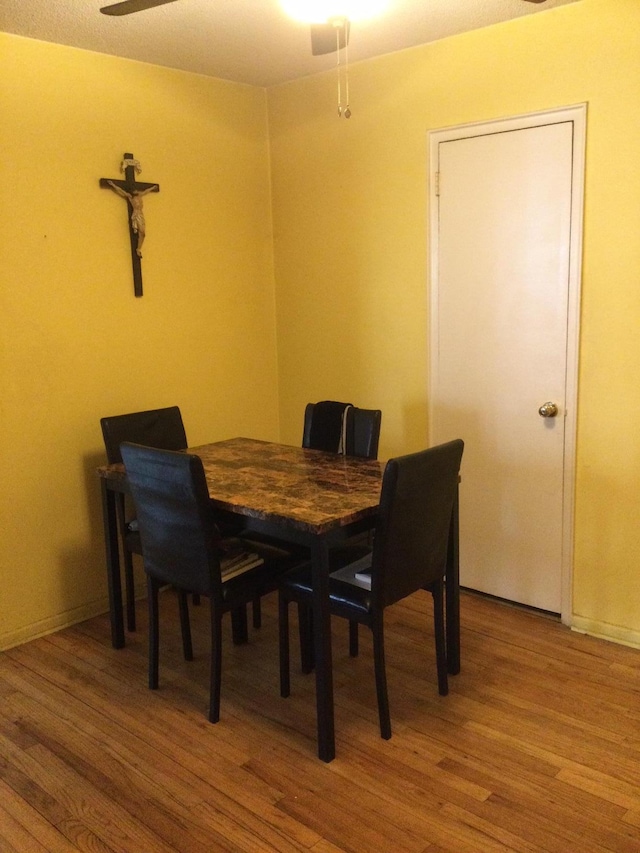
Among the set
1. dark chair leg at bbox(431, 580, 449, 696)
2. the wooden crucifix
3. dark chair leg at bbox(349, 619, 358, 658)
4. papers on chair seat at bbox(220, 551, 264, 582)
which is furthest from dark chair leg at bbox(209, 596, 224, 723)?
the wooden crucifix

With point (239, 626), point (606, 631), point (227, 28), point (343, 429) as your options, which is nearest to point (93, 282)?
point (227, 28)

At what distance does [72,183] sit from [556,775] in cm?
293

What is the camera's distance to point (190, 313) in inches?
149

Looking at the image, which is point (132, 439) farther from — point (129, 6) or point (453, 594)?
point (129, 6)

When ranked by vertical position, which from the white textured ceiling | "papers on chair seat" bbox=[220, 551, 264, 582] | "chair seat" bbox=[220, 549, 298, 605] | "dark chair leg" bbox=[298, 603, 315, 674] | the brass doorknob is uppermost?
the white textured ceiling

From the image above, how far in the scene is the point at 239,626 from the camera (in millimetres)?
3125

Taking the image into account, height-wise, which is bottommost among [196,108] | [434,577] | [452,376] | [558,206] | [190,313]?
[434,577]

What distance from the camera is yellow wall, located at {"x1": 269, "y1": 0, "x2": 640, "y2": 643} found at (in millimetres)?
2840

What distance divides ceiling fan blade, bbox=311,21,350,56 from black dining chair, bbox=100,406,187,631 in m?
1.72

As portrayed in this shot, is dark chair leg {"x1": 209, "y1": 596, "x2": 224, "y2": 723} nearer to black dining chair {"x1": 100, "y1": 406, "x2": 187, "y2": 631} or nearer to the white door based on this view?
black dining chair {"x1": 100, "y1": 406, "x2": 187, "y2": 631}

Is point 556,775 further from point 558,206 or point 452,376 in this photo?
point 558,206

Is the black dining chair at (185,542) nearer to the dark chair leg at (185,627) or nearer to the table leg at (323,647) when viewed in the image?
the dark chair leg at (185,627)

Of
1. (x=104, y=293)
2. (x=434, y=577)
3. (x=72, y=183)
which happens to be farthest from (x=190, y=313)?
(x=434, y=577)

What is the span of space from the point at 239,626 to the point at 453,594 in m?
0.93
